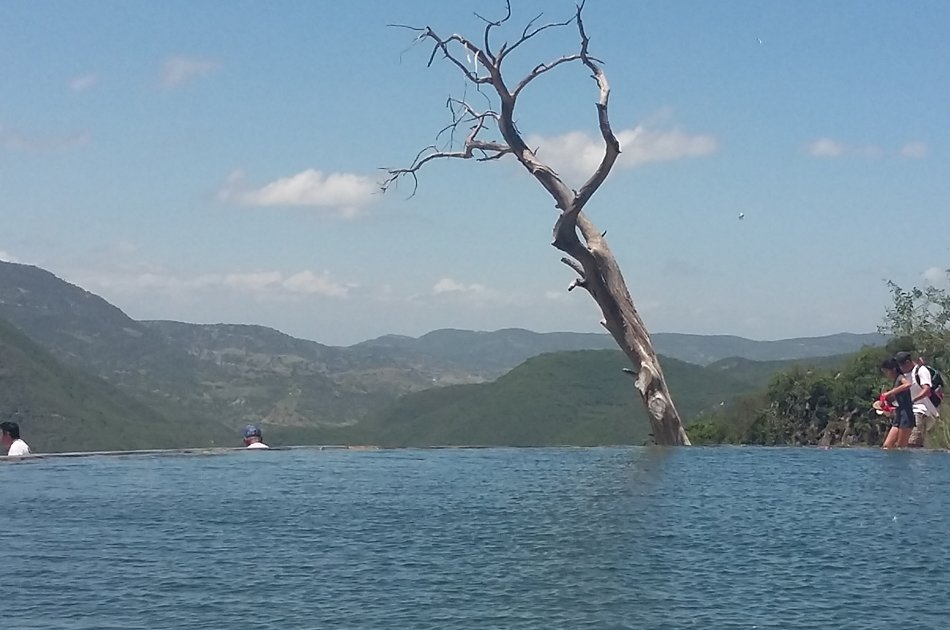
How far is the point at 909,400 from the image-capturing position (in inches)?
741

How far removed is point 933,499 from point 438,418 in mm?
102714

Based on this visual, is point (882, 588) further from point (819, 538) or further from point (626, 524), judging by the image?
point (626, 524)

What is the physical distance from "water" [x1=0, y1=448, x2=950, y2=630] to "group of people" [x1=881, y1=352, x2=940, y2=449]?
0.89 metres

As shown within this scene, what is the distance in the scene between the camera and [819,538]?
1208 centimetres

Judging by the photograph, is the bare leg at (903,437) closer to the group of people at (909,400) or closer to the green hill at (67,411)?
the group of people at (909,400)

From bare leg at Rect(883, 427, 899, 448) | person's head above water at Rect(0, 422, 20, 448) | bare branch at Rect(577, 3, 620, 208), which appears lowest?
bare leg at Rect(883, 427, 899, 448)

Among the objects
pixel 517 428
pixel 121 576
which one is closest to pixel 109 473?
pixel 121 576

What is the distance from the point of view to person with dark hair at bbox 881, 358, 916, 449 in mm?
18391

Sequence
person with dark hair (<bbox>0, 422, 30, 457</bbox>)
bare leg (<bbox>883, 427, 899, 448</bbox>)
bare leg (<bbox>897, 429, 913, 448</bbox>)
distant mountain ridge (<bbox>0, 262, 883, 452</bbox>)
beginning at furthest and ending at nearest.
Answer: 1. distant mountain ridge (<bbox>0, 262, 883, 452</bbox>)
2. bare leg (<bbox>883, 427, 899, 448</bbox>)
3. bare leg (<bbox>897, 429, 913, 448</bbox>)
4. person with dark hair (<bbox>0, 422, 30, 457</bbox>)

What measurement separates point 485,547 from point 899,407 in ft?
31.5

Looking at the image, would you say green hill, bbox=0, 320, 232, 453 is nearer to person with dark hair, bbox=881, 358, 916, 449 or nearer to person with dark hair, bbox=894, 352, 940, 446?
person with dark hair, bbox=881, 358, 916, 449

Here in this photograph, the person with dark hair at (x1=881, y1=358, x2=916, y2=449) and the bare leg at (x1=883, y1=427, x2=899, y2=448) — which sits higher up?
the person with dark hair at (x1=881, y1=358, x2=916, y2=449)

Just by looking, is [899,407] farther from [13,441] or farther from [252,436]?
[13,441]

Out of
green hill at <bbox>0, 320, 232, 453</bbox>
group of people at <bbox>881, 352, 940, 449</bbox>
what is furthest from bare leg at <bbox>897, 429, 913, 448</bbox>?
green hill at <bbox>0, 320, 232, 453</bbox>
